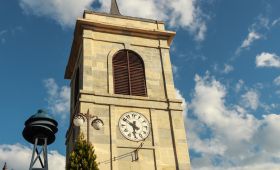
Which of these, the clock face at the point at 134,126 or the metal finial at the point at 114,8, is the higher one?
the metal finial at the point at 114,8

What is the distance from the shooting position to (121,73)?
89.3 feet

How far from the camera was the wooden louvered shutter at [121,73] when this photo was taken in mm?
26433

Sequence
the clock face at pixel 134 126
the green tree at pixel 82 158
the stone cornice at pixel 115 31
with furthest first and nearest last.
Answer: the stone cornice at pixel 115 31
the clock face at pixel 134 126
the green tree at pixel 82 158

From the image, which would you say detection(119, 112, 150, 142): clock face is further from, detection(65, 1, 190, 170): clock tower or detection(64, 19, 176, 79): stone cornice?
detection(64, 19, 176, 79): stone cornice

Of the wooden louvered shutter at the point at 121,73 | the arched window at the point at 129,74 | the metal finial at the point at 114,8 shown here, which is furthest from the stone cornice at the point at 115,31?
the metal finial at the point at 114,8

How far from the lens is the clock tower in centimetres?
2355

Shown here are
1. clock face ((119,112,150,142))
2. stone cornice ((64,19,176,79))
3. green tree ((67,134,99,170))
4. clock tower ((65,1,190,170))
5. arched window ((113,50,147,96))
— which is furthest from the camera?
stone cornice ((64,19,176,79))

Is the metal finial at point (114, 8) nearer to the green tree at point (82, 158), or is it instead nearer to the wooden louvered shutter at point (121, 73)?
the wooden louvered shutter at point (121, 73)

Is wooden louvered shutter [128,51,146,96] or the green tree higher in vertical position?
wooden louvered shutter [128,51,146,96]

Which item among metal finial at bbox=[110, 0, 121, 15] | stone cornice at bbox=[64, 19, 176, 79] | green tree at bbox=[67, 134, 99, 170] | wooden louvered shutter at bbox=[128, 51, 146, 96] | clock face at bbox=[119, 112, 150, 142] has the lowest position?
green tree at bbox=[67, 134, 99, 170]

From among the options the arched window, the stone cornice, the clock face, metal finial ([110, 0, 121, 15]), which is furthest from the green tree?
metal finial ([110, 0, 121, 15])

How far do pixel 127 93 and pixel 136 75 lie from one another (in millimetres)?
1737

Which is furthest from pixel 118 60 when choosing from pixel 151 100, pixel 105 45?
pixel 151 100

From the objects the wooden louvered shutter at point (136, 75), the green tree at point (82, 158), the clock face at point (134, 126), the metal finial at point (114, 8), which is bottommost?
the green tree at point (82, 158)
